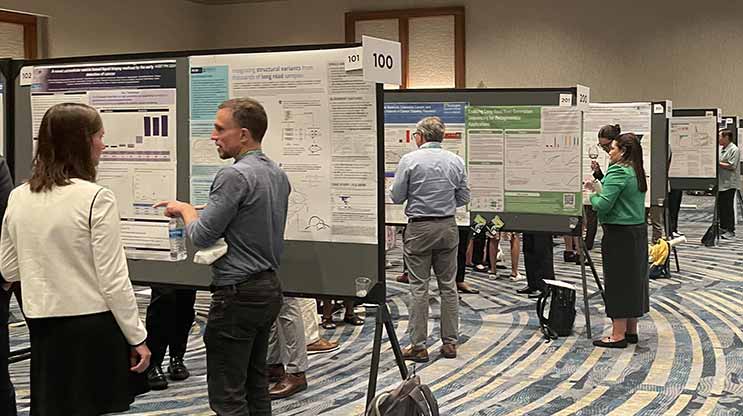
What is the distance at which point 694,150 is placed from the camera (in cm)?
1092

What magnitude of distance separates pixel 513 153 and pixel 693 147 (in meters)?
5.50

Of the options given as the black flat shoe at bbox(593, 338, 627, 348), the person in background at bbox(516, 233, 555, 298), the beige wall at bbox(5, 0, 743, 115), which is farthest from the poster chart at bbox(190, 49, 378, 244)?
the beige wall at bbox(5, 0, 743, 115)

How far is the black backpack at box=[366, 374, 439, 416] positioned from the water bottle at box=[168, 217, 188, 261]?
1.31 metres

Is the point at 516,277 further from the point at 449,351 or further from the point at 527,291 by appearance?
the point at 449,351

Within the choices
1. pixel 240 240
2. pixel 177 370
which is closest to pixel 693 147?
pixel 177 370

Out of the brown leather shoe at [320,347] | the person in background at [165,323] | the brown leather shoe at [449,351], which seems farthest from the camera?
the brown leather shoe at [320,347]

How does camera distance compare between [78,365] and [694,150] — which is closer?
[78,365]

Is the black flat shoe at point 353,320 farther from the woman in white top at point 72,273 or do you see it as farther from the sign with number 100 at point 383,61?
the woman in white top at point 72,273

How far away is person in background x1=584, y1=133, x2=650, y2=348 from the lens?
5328mm

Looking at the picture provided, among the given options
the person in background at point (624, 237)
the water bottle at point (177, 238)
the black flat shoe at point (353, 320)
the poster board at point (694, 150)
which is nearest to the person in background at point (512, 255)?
the black flat shoe at point (353, 320)

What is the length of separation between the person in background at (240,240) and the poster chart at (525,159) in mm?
3256

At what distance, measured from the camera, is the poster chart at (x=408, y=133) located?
653cm

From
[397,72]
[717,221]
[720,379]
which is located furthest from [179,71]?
[717,221]

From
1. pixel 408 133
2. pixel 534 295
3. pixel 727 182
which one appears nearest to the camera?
pixel 408 133
